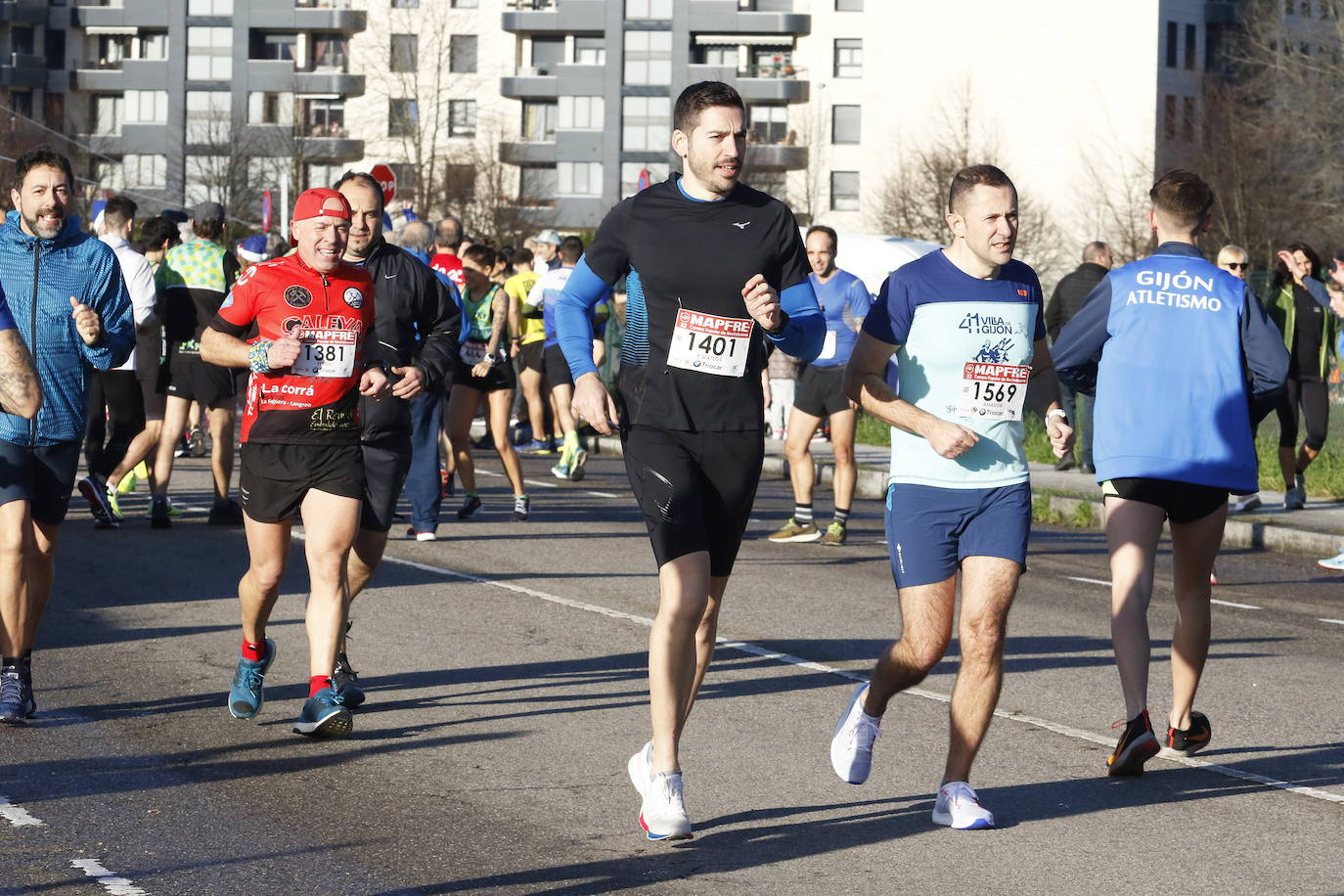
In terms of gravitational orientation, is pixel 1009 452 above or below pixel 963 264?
below

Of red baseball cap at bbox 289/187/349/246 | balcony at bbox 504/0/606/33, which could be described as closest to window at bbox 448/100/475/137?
balcony at bbox 504/0/606/33

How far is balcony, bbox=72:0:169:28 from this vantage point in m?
89.7

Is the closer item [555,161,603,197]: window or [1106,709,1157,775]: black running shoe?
A: [1106,709,1157,775]: black running shoe

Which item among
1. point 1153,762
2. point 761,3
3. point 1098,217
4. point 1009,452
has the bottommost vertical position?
point 1153,762

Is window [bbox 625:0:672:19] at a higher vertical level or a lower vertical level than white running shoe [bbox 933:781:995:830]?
higher

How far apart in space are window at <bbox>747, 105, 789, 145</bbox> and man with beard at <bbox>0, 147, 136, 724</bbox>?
77.0 m

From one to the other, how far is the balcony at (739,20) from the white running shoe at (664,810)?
81.8 meters

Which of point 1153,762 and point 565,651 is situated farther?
point 565,651

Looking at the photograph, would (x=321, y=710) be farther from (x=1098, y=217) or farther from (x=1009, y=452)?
(x=1098, y=217)

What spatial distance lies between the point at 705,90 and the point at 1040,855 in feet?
7.98

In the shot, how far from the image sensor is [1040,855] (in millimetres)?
5484

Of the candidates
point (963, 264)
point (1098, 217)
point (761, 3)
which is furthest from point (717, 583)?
point (761, 3)

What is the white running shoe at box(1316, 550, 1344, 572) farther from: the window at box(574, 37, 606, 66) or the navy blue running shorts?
the window at box(574, 37, 606, 66)

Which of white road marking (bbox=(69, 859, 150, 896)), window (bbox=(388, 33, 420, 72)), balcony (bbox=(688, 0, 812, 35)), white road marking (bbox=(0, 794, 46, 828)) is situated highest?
balcony (bbox=(688, 0, 812, 35))
